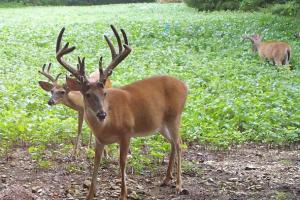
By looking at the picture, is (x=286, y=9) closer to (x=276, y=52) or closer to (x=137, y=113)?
(x=276, y=52)

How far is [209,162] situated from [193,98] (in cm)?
283

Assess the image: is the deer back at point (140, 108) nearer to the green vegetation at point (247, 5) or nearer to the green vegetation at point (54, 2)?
the green vegetation at point (247, 5)

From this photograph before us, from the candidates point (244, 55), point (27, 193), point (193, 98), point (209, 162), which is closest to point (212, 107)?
point (193, 98)

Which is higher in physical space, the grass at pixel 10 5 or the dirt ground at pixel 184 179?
the dirt ground at pixel 184 179

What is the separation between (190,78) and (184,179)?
5377mm

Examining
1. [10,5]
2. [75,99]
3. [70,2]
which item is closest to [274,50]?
[75,99]

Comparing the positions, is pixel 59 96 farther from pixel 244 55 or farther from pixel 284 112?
pixel 244 55

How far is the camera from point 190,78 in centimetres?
1119

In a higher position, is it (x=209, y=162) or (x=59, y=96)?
(x=59, y=96)

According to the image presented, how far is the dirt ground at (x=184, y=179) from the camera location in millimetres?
5441

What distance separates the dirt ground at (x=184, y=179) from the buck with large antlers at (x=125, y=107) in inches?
10.4

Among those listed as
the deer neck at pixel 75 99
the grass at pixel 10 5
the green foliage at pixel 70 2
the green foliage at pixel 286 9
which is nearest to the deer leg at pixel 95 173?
the deer neck at pixel 75 99

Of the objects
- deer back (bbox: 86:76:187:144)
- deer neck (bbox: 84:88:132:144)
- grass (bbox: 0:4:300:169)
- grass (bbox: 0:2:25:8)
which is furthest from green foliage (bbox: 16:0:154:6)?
deer neck (bbox: 84:88:132:144)

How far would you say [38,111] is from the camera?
8.07 m
